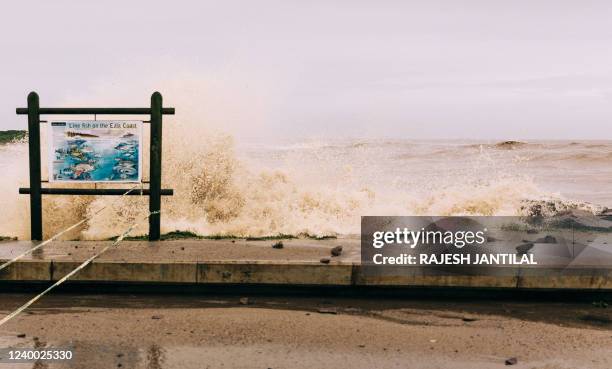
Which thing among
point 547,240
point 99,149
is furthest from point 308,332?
point 99,149

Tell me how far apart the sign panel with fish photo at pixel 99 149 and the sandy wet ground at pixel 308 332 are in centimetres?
196

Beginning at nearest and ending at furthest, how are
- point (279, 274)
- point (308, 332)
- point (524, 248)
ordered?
point (308, 332), point (279, 274), point (524, 248)

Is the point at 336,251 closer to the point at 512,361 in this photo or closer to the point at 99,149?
the point at 512,361

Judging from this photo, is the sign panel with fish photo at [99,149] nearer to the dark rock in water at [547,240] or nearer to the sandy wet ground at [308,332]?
the sandy wet ground at [308,332]

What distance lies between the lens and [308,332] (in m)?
5.16

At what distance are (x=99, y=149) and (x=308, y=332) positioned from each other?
394 cm

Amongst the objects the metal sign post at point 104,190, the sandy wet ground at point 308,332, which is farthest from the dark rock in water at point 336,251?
the metal sign post at point 104,190

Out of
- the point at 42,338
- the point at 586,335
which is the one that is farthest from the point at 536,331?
the point at 42,338

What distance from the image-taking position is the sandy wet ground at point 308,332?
14.8 ft

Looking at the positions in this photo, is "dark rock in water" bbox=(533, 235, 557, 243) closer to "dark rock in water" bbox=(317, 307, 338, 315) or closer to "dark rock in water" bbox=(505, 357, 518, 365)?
"dark rock in water" bbox=(317, 307, 338, 315)

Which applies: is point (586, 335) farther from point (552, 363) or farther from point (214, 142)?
point (214, 142)

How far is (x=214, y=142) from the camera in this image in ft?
48.0

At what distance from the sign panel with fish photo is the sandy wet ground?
196 cm

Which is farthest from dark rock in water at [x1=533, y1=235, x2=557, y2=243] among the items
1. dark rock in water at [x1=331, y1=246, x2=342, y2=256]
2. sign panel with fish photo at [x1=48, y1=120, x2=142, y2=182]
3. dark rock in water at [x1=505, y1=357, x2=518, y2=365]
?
sign panel with fish photo at [x1=48, y1=120, x2=142, y2=182]
